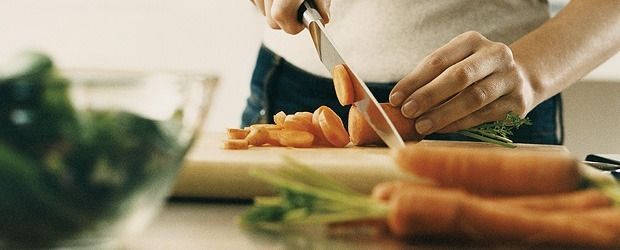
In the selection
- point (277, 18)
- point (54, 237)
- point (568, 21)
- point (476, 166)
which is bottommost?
point (54, 237)

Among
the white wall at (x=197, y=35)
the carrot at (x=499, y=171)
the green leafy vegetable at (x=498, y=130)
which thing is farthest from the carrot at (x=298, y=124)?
the white wall at (x=197, y=35)

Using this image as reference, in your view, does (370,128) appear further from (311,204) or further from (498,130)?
(311,204)

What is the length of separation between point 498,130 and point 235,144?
54 cm

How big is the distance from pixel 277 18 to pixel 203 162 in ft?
2.14

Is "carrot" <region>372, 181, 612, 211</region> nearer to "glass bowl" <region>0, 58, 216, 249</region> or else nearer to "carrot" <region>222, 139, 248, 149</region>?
"glass bowl" <region>0, 58, 216, 249</region>

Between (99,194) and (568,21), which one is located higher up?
(568,21)

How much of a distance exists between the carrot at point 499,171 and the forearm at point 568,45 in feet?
3.30

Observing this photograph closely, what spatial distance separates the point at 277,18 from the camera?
63.1 inches

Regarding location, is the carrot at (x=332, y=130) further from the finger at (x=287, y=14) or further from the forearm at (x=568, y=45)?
the forearm at (x=568, y=45)

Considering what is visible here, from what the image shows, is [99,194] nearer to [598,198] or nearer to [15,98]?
[15,98]

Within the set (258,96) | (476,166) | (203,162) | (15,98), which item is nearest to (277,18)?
(258,96)

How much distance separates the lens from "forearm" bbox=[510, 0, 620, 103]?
5.57 feet

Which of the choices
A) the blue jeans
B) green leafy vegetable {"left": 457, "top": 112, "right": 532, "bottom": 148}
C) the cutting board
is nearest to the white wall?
the blue jeans

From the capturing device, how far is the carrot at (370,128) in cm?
151
